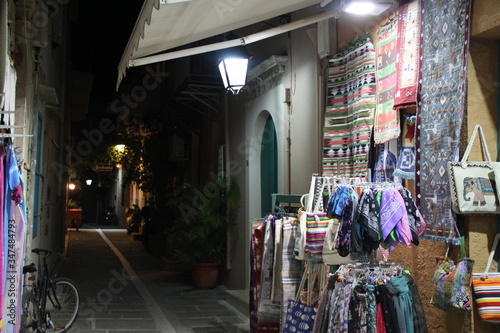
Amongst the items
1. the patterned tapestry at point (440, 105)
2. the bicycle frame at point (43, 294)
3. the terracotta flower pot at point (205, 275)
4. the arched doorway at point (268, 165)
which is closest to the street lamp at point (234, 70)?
the arched doorway at point (268, 165)

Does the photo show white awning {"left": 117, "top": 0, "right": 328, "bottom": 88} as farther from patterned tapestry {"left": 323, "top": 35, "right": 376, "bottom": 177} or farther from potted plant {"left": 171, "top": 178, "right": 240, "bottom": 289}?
potted plant {"left": 171, "top": 178, "right": 240, "bottom": 289}

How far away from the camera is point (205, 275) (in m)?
12.7

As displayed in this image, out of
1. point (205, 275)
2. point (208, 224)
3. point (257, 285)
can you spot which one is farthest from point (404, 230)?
point (205, 275)

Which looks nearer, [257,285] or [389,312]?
[389,312]

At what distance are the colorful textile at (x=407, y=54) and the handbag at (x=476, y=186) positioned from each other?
3.46 ft

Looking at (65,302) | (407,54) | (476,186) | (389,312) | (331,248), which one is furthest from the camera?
(65,302)

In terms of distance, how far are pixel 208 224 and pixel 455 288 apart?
835 cm

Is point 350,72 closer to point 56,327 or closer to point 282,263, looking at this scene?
point 282,263

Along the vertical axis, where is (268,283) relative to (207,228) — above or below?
below

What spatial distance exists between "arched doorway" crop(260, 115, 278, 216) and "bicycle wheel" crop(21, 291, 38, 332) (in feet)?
14.5

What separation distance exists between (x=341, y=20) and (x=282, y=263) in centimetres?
322

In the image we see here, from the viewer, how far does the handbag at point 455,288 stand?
4262 mm

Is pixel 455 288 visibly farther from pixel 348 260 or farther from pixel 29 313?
pixel 29 313

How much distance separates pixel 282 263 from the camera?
245 inches
